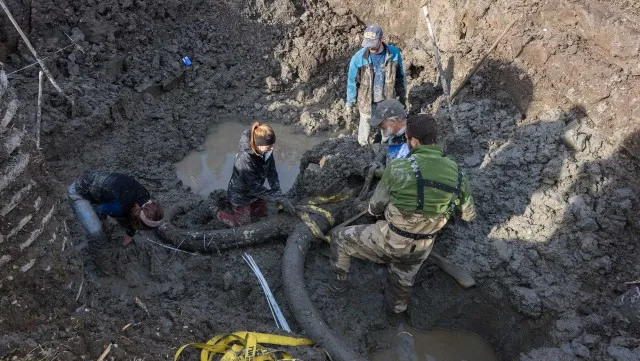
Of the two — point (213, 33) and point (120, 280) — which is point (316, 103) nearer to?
point (213, 33)

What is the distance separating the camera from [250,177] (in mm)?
4812

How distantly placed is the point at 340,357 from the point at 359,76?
11.9 feet

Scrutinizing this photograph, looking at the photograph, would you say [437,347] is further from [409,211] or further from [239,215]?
[239,215]

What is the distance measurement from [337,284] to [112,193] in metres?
2.43

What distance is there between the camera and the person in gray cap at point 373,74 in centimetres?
556

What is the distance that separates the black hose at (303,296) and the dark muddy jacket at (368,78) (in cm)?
194

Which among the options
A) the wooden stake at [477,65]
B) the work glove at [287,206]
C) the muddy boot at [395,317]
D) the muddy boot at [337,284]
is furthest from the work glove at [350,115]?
the muddy boot at [395,317]

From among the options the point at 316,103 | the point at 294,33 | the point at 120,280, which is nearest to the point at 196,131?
the point at 316,103

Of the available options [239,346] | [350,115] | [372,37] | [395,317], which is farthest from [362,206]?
[350,115]

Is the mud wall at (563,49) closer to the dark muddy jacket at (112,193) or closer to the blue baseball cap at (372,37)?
the blue baseball cap at (372,37)

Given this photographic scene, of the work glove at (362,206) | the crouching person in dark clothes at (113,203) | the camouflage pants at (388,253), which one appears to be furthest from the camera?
the work glove at (362,206)

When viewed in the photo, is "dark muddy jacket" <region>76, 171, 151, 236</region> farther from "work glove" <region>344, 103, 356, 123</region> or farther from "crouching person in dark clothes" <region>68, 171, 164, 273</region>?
"work glove" <region>344, 103, 356, 123</region>

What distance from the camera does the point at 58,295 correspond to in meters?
2.98

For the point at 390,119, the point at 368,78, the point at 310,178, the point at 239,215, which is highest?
the point at 368,78
